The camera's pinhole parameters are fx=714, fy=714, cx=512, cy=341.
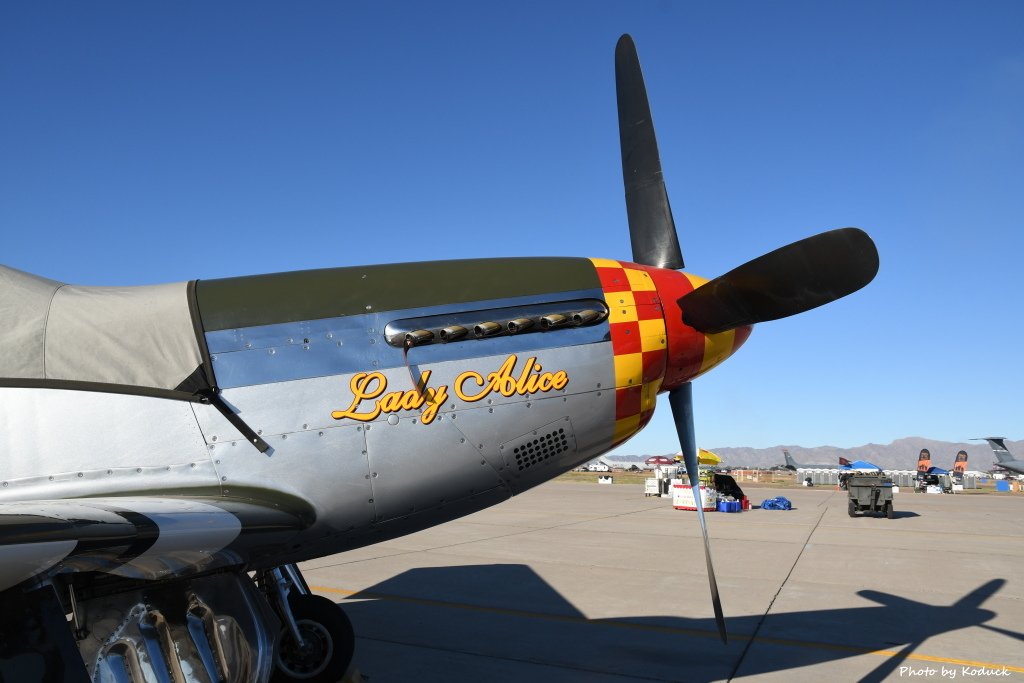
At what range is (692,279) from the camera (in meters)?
5.13

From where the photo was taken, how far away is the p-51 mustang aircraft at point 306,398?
3.81 m

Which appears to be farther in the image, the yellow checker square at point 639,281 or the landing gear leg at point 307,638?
the landing gear leg at point 307,638

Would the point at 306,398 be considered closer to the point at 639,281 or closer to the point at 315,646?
the point at 639,281

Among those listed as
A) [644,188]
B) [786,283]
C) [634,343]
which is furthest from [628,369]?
[644,188]

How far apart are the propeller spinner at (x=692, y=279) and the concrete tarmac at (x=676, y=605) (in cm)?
165

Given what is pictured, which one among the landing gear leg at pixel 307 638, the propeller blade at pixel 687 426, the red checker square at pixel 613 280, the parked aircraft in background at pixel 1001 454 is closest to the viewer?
the red checker square at pixel 613 280

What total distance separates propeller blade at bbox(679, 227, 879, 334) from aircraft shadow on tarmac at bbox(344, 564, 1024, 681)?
10.0 ft

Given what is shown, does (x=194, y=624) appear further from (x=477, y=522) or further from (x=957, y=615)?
(x=477, y=522)

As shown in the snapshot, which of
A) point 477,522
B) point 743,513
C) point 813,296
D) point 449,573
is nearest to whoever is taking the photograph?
→ point 813,296

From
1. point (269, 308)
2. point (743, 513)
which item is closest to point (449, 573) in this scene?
point (269, 308)

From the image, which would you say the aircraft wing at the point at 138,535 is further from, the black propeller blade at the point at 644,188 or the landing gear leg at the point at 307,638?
the black propeller blade at the point at 644,188

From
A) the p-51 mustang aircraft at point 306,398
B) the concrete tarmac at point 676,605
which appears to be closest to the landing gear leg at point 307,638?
the concrete tarmac at point 676,605

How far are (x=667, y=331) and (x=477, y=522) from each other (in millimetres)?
13975

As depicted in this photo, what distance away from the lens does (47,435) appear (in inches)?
150
